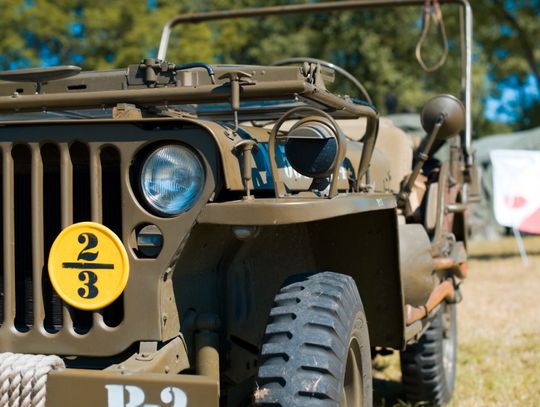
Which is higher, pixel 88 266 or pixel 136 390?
pixel 88 266

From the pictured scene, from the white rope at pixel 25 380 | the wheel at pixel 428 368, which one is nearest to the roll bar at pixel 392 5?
the wheel at pixel 428 368

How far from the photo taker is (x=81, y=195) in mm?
2848

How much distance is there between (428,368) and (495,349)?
181 centimetres

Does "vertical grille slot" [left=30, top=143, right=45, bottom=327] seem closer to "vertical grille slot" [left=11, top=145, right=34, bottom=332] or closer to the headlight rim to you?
"vertical grille slot" [left=11, top=145, right=34, bottom=332]

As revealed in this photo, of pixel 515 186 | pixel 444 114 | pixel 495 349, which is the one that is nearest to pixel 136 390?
pixel 444 114

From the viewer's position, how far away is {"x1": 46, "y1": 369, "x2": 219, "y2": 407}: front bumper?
2.33 m

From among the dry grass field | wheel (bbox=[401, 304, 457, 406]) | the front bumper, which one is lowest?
the dry grass field

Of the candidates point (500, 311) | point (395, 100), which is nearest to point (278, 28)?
point (395, 100)

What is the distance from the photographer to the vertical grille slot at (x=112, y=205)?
279cm

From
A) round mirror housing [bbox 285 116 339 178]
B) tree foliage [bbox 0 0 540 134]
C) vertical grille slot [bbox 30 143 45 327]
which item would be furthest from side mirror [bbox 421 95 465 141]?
tree foliage [bbox 0 0 540 134]

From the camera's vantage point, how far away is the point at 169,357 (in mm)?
2672

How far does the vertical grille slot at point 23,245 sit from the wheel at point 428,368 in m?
2.49

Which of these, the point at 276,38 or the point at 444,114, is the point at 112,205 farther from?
the point at 276,38

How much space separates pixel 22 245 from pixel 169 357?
66 cm
